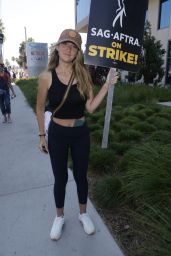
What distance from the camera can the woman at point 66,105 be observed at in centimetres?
245

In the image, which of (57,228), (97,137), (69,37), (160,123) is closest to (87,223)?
(57,228)

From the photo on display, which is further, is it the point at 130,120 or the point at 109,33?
the point at 130,120

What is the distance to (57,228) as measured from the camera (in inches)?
110

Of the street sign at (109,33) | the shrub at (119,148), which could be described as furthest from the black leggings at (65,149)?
the shrub at (119,148)

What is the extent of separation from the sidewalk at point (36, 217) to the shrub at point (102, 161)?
40 cm

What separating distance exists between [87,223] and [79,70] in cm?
151

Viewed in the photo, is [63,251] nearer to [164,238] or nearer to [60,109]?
[164,238]

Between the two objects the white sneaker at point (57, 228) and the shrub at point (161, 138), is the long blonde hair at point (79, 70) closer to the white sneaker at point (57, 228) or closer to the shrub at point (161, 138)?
the white sneaker at point (57, 228)

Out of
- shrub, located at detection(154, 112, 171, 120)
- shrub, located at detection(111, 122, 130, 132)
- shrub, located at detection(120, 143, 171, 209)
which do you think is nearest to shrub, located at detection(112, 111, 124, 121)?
shrub, located at detection(111, 122, 130, 132)

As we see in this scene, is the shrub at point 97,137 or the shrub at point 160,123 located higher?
the shrub at point 160,123

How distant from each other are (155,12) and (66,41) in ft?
60.4

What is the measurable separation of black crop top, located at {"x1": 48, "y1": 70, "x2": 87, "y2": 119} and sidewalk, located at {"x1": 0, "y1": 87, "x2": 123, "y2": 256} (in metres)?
1.20

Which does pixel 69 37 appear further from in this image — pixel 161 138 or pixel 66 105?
pixel 161 138

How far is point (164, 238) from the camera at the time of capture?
217 cm
